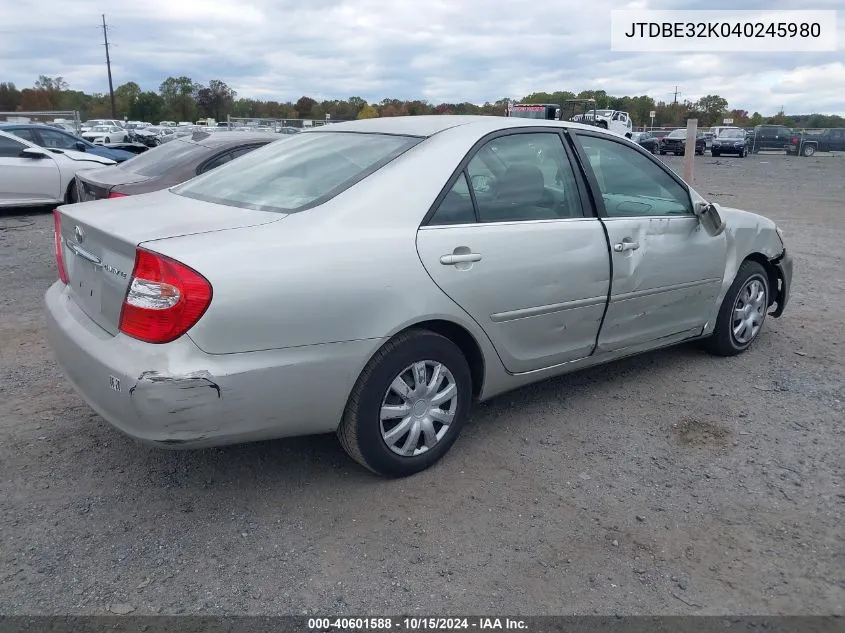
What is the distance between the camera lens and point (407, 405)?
327 centimetres

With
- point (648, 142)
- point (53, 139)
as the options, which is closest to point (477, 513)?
point (53, 139)

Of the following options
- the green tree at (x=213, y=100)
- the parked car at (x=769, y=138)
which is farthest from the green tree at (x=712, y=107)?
the green tree at (x=213, y=100)

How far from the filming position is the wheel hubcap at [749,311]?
16.4ft

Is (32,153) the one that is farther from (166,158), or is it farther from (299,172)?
(299,172)

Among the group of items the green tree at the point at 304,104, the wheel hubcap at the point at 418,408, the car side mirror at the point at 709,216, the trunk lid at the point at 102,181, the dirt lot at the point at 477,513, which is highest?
the green tree at the point at 304,104

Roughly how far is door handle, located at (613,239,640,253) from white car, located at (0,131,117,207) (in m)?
9.45

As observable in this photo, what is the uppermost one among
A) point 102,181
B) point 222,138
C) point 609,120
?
point 609,120

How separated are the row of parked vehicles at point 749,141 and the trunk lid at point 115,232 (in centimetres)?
3621

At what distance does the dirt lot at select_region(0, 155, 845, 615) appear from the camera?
2.60m

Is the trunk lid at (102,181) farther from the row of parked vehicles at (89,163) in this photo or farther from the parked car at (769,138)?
the parked car at (769,138)

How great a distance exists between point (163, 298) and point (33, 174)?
32.3ft

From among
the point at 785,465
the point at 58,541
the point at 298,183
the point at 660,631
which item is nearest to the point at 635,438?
the point at 785,465

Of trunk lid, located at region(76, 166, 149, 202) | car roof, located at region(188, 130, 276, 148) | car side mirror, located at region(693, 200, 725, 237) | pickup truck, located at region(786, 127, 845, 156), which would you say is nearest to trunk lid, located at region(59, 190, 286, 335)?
car side mirror, located at region(693, 200, 725, 237)

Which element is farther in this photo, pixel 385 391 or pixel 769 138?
pixel 769 138
